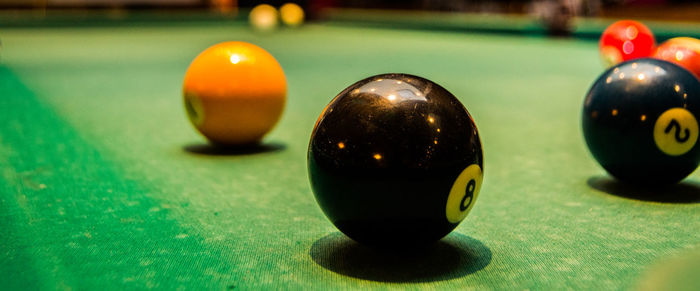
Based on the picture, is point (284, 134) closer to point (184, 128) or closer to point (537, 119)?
point (184, 128)

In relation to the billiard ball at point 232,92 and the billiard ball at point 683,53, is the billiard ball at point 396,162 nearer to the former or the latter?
the billiard ball at point 232,92

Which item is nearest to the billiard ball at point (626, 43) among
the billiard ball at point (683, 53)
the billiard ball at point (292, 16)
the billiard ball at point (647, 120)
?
the billiard ball at point (683, 53)

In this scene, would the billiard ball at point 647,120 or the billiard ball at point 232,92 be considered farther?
the billiard ball at point 232,92

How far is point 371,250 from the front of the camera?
2.31 metres

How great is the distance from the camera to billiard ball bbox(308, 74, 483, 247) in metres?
2.05

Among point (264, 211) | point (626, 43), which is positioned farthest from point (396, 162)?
point (626, 43)

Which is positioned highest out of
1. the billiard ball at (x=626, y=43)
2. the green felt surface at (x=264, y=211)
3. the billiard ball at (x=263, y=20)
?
the billiard ball at (x=626, y=43)

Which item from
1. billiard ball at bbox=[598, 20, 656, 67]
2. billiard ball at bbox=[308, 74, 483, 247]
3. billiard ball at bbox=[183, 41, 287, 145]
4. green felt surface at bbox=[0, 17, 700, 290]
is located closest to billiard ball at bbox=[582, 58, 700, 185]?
green felt surface at bbox=[0, 17, 700, 290]

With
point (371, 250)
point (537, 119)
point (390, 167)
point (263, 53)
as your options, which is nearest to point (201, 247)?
point (371, 250)

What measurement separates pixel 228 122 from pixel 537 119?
231 centimetres

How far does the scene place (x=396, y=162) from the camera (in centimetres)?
204

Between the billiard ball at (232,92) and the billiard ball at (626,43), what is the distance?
432 cm

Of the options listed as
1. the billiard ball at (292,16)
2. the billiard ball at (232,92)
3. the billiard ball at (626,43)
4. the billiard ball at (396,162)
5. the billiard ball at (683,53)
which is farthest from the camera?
the billiard ball at (292,16)

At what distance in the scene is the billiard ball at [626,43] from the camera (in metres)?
6.80
